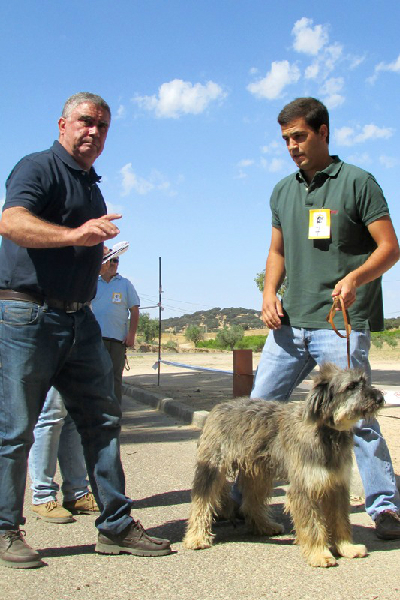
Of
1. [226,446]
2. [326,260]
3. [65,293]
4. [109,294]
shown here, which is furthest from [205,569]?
[109,294]

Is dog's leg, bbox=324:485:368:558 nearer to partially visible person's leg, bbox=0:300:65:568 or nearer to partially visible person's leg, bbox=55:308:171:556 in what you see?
partially visible person's leg, bbox=55:308:171:556

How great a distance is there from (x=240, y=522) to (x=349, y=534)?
0.97m

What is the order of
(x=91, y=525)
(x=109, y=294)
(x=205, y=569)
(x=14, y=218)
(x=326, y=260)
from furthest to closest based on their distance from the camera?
(x=109, y=294) < (x=91, y=525) < (x=326, y=260) < (x=205, y=569) < (x=14, y=218)

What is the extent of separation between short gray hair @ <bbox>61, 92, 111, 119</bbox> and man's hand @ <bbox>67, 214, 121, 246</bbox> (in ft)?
3.15

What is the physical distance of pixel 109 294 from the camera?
24.9 feet

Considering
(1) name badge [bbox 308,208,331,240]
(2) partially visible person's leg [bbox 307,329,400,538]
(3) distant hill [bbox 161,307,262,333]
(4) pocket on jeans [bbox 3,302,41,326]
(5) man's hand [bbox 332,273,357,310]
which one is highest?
(3) distant hill [bbox 161,307,262,333]

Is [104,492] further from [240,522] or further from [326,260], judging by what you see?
[326,260]

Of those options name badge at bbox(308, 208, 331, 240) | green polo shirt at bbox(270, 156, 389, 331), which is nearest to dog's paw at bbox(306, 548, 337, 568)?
green polo shirt at bbox(270, 156, 389, 331)

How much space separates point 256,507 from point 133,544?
3.03ft

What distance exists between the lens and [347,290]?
161 inches

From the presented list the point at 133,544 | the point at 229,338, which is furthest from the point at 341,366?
the point at 229,338

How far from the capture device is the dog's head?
3777 mm

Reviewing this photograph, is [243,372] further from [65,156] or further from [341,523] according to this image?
[65,156]

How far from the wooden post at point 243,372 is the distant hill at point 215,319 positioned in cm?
10370
